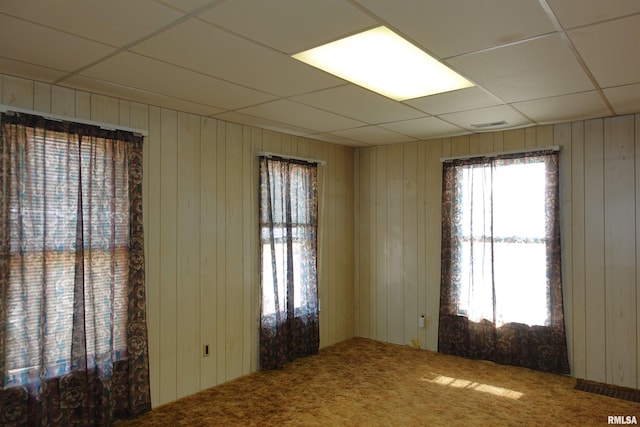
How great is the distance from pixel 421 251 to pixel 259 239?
1969mm

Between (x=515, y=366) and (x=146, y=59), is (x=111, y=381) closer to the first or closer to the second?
(x=146, y=59)

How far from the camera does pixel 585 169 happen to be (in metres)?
4.14

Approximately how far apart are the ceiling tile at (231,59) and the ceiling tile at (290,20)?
12cm

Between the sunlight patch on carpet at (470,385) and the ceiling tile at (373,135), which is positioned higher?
the ceiling tile at (373,135)

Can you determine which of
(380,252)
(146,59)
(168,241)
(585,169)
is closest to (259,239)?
(168,241)

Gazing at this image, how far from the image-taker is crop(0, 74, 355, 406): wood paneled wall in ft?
11.5

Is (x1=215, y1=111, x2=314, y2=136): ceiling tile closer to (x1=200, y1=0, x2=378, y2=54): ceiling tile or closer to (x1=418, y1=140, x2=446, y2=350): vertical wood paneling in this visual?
(x1=418, y1=140, x2=446, y2=350): vertical wood paneling

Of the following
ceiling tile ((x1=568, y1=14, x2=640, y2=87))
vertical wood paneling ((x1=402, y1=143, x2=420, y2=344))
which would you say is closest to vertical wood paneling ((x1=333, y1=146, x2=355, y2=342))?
vertical wood paneling ((x1=402, y1=143, x2=420, y2=344))

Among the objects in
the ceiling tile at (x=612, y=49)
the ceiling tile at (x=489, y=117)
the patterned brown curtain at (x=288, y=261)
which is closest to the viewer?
the ceiling tile at (x=612, y=49)

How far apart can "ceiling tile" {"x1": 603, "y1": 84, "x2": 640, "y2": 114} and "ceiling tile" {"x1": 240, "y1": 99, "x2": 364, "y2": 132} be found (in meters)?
2.04

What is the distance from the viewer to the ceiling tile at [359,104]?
3.24 meters

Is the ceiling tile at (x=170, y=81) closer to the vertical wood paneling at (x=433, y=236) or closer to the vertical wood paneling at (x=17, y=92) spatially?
the vertical wood paneling at (x=17, y=92)

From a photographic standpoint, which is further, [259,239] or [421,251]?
[421,251]

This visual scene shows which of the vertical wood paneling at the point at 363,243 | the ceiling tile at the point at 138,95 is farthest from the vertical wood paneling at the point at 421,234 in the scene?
the ceiling tile at the point at 138,95
